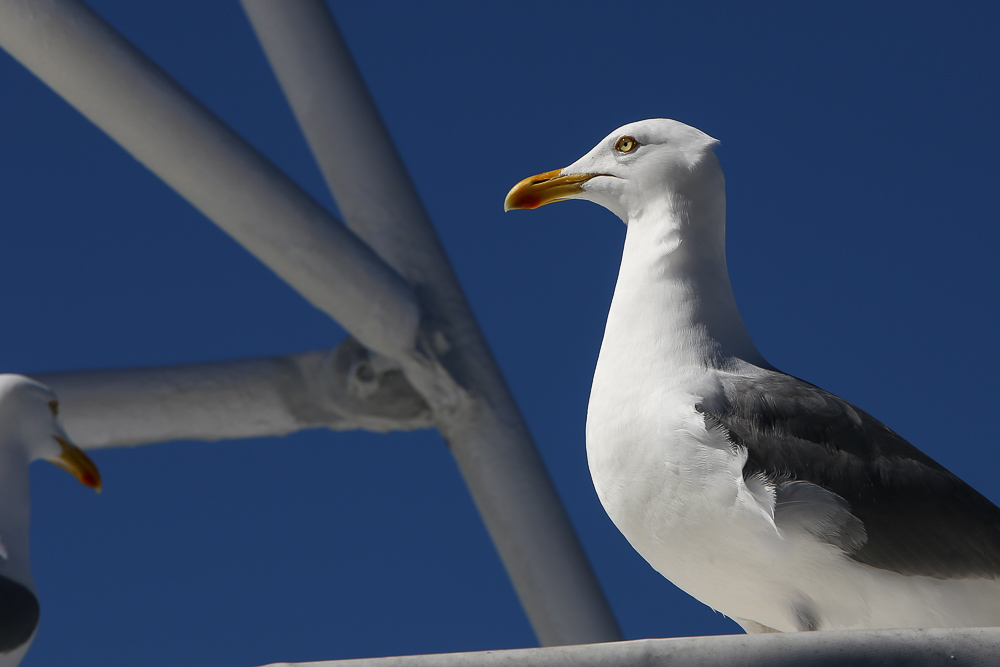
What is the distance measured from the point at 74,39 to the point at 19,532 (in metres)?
1.73

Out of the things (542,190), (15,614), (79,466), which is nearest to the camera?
(542,190)

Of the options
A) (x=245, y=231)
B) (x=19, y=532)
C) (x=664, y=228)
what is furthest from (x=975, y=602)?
(x=245, y=231)

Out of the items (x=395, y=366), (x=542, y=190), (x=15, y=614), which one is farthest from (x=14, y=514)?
(x=395, y=366)

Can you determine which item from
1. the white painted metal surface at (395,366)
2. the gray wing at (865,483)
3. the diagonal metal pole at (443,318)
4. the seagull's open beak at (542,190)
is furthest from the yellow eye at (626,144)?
the diagonal metal pole at (443,318)

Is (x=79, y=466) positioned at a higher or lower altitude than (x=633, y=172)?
higher

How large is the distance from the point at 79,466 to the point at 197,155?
1.18 meters

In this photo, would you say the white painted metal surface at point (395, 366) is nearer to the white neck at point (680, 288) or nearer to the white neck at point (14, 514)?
the white neck at point (14, 514)

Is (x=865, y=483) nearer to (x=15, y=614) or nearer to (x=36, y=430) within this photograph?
(x=15, y=614)

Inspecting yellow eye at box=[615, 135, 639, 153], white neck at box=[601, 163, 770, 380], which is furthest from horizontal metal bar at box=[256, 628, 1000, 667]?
yellow eye at box=[615, 135, 639, 153]

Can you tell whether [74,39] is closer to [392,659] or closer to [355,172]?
[355,172]

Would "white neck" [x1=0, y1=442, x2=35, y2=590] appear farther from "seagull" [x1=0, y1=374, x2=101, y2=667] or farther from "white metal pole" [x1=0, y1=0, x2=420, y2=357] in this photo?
"white metal pole" [x1=0, y1=0, x2=420, y2=357]

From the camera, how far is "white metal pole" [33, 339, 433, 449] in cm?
514

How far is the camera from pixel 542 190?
256cm

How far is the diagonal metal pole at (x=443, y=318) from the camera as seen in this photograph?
536cm
